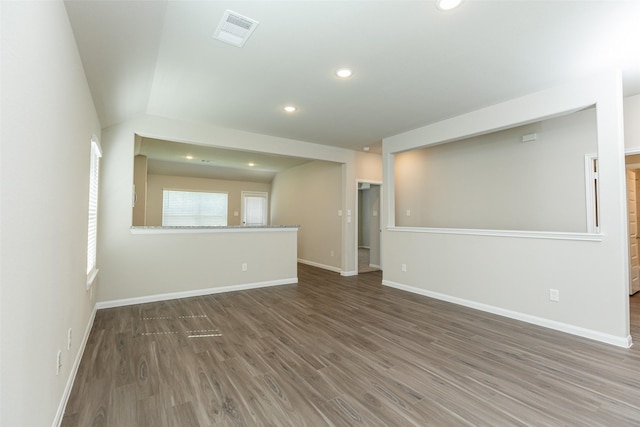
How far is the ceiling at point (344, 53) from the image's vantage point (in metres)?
1.94

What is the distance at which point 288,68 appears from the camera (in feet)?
8.93

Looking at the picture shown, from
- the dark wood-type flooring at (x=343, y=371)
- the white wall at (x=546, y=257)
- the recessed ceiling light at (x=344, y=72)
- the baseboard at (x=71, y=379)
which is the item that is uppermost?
the recessed ceiling light at (x=344, y=72)

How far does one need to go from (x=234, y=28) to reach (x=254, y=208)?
7.47 metres

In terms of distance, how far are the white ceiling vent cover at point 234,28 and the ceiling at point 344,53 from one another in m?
0.05

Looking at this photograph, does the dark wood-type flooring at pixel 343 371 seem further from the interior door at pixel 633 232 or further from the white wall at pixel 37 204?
→ the interior door at pixel 633 232

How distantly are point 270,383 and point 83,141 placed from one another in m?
2.36

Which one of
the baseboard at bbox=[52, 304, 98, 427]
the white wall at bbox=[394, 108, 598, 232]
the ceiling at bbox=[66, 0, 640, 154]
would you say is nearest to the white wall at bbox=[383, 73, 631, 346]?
the ceiling at bbox=[66, 0, 640, 154]

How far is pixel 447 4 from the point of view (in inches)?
74.9

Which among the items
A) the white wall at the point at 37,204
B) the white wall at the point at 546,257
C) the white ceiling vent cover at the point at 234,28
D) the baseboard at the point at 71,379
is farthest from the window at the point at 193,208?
the white ceiling vent cover at the point at 234,28

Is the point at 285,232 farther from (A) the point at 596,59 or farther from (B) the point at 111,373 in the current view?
(A) the point at 596,59

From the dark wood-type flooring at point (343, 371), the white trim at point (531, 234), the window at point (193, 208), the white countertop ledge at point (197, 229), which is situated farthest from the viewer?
the window at point (193, 208)

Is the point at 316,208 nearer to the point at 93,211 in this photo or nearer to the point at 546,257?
the point at 93,211

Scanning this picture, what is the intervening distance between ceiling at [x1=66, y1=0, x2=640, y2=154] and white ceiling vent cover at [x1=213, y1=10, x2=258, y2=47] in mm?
54

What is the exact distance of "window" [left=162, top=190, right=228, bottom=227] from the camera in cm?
813
